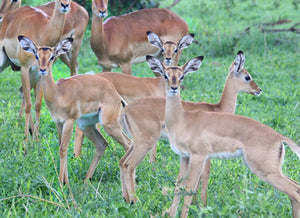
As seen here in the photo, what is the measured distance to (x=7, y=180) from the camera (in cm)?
405

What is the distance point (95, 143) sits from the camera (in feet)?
15.4

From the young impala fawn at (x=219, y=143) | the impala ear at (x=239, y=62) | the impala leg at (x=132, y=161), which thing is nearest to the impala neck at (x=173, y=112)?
the young impala fawn at (x=219, y=143)

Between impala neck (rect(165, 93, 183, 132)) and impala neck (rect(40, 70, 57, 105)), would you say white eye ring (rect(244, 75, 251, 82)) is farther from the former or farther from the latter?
impala neck (rect(40, 70, 57, 105))

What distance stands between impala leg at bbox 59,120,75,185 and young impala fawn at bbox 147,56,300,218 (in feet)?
3.04

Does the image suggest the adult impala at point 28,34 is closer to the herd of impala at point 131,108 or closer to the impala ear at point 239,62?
the herd of impala at point 131,108

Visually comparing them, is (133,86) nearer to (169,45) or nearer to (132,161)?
(169,45)

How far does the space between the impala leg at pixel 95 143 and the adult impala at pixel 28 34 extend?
0.81 meters

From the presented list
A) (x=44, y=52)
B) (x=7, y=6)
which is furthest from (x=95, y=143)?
(x=7, y=6)

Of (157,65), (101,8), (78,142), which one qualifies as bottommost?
(78,142)

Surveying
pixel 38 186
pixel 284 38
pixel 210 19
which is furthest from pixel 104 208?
pixel 210 19

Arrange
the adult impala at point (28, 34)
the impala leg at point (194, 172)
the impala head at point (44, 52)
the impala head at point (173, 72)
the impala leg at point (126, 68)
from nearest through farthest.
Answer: the impala leg at point (194, 172) → the impala head at point (173, 72) → the impala head at point (44, 52) → the adult impala at point (28, 34) → the impala leg at point (126, 68)

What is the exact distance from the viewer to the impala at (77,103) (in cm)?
443

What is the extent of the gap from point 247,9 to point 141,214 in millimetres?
9346

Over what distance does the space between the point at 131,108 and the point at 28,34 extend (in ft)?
6.44
